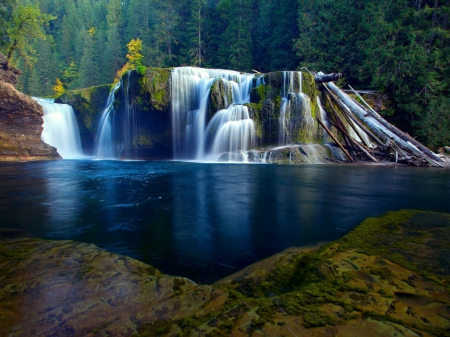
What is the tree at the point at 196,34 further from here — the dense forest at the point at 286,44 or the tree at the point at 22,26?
the tree at the point at 22,26

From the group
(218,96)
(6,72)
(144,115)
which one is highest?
(6,72)

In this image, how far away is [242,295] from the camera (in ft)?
7.18

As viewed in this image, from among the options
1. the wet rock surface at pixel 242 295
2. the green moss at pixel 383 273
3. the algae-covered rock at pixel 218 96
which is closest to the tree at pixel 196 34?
the algae-covered rock at pixel 218 96

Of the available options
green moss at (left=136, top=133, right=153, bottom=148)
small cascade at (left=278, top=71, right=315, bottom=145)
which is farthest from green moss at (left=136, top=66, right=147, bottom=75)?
small cascade at (left=278, top=71, right=315, bottom=145)

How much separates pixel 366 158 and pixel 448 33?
11827 mm

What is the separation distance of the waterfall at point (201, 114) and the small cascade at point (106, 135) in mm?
7005

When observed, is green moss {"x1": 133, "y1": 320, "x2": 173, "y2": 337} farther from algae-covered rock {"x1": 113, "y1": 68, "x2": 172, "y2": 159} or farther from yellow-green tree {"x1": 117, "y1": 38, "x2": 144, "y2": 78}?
yellow-green tree {"x1": 117, "y1": 38, "x2": 144, "y2": 78}

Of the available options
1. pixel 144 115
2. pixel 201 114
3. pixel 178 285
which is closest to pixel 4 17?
pixel 144 115

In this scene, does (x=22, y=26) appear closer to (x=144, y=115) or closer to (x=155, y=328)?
(x=144, y=115)

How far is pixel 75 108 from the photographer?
1029 inches

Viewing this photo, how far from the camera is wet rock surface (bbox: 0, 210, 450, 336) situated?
1.71 meters

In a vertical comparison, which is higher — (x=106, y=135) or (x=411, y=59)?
(x=411, y=59)

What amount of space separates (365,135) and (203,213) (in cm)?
1663

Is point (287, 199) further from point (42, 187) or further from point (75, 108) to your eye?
point (75, 108)
